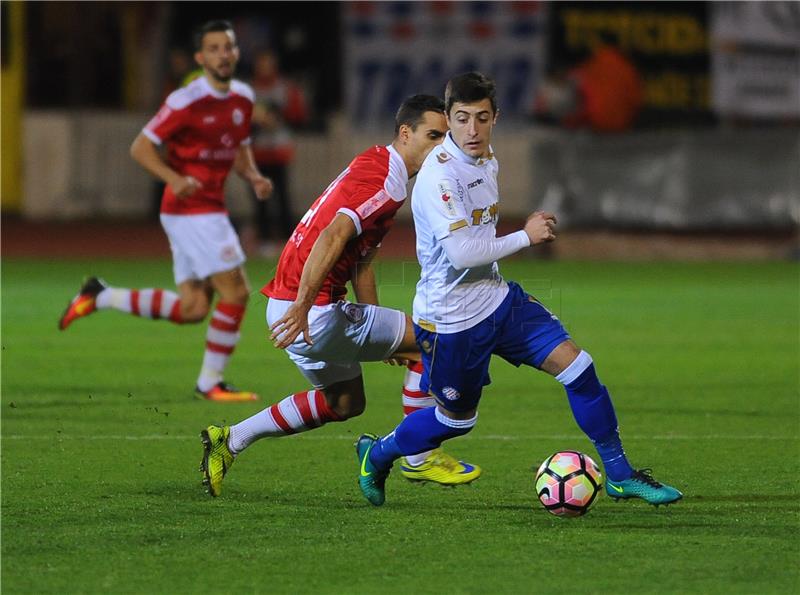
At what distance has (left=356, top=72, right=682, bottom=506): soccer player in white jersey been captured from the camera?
6281 mm

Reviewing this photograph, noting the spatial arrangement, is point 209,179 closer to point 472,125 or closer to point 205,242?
point 205,242

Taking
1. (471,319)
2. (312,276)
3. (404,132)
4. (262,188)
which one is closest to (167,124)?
(262,188)

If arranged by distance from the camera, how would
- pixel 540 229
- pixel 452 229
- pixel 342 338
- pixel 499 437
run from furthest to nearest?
pixel 499 437, pixel 342 338, pixel 452 229, pixel 540 229

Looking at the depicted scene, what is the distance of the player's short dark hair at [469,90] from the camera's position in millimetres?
6254

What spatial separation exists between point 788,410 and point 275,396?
3.12 meters

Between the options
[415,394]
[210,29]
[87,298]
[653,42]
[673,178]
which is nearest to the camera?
[415,394]

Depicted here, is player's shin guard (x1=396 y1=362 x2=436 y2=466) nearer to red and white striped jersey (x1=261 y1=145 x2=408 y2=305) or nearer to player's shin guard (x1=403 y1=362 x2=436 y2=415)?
player's shin guard (x1=403 y1=362 x2=436 y2=415)

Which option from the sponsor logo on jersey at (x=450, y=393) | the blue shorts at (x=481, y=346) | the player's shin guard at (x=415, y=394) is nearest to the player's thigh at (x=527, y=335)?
the blue shorts at (x=481, y=346)

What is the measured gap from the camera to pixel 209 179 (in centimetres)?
989

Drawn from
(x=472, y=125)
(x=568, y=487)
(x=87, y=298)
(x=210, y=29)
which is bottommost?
Result: (x=87, y=298)

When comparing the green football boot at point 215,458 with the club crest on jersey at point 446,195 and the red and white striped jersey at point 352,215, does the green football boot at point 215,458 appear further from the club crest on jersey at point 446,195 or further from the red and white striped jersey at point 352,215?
the club crest on jersey at point 446,195

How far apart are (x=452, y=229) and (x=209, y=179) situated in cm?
400

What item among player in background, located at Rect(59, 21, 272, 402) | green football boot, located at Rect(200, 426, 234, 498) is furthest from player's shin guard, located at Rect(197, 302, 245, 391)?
green football boot, located at Rect(200, 426, 234, 498)

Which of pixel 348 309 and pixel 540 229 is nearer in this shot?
pixel 540 229
